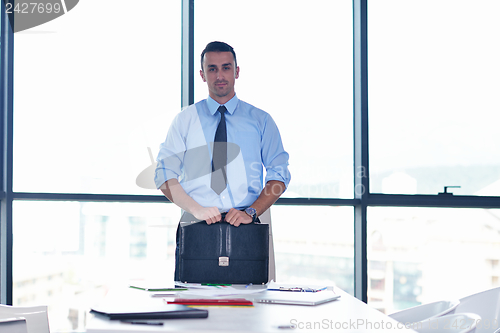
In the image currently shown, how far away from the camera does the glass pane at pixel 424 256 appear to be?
Result: 332cm

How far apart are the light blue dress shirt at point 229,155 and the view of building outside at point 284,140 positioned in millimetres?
863

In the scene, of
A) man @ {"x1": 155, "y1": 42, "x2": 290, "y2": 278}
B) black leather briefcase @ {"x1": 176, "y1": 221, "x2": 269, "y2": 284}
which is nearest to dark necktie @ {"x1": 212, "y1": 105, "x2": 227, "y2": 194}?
man @ {"x1": 155, "y1": 42, "x2": 290, "y2": 278}

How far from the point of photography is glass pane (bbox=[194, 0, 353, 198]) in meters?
3.35

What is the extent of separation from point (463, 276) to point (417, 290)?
0.37 m

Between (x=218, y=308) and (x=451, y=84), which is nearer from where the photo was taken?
(x=218, y=308)

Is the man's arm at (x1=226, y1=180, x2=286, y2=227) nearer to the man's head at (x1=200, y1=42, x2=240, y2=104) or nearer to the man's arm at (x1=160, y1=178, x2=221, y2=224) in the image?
the man's arm at (x1=160, y1=178, x2=221, y2=224)

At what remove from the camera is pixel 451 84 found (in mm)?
3451

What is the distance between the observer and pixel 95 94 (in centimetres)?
330

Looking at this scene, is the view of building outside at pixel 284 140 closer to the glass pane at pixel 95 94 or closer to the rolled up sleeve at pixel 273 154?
→ the glass pane at pixel 95 94

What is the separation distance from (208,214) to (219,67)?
2.93 feet

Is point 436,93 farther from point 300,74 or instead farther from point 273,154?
point 273,154

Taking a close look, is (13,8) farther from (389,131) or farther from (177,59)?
(389,131)

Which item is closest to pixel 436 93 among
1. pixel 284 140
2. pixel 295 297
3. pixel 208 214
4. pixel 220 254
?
pixel 284 140

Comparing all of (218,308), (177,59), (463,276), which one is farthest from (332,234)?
(218,308)
